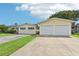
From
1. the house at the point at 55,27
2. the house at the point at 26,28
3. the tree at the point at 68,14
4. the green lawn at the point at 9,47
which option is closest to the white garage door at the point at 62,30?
the house at the point at 55,27

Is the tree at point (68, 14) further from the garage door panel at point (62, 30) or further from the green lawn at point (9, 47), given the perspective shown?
the green lawn at point (9, 47)

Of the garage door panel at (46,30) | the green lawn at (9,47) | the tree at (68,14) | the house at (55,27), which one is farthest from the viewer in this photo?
the garage door panel at (46,30)

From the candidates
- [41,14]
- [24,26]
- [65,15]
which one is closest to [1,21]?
[24,26]

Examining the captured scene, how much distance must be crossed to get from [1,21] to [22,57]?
14.3 ft

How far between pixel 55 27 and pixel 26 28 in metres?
1.76

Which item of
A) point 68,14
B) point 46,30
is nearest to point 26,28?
point 46,30

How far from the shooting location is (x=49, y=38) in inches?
466

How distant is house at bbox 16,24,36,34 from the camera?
1169 cm

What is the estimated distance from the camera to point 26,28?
12484mm

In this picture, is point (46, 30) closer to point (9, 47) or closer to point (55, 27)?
point (55, 27)

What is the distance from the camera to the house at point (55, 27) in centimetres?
1153

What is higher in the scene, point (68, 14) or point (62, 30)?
point (68, 14)

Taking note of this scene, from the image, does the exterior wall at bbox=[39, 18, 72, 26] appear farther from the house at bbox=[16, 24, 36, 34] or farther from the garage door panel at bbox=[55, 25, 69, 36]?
the house at bbox=[16, 24, 36, 34]

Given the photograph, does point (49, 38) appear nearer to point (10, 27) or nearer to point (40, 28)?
point (40, 28)
